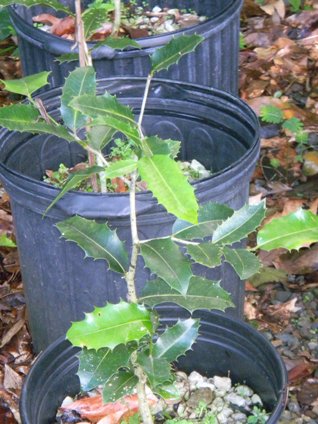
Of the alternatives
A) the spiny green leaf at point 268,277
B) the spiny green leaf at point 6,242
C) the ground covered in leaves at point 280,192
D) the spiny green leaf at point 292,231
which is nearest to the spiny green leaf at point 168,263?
the spiny green leaf at point 292,231

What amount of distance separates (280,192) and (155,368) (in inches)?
63.2

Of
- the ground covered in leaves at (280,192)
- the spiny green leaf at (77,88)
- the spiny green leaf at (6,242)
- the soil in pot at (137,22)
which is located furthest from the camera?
the soil in pot at (137,22)

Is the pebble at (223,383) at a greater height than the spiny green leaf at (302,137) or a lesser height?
greater

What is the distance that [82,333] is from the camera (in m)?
1.29

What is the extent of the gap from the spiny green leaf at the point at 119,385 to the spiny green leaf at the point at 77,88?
51 cm

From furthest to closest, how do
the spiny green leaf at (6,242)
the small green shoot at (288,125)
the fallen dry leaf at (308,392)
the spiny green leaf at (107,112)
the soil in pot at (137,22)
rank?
the small green shoot at (288,125) → the soil in pot at (137,22) → the spiny green leaf at (6,242) → the fallen dry leaf at (308,392) → the spiny green leaf at (107,112)

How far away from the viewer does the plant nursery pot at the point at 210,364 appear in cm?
170

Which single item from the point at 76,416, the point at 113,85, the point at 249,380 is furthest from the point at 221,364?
the point at 113,85

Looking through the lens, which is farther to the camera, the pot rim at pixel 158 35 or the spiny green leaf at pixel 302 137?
the spiny green leaf at pixel 302 137

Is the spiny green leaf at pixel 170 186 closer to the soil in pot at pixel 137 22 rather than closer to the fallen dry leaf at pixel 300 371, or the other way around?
the fallen dry leaf at pixel 300 371

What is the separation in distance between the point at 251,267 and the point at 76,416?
2.04ft

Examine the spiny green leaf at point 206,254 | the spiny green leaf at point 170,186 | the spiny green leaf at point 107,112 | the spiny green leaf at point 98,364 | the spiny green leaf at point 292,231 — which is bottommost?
the spiny green leaf at point 98,364

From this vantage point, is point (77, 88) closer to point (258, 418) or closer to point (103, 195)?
point (103, 195)

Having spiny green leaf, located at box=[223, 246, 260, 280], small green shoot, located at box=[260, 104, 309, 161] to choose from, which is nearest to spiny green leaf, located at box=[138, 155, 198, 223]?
spiny green leaf, located at box=[223, 246, 260, 280]
